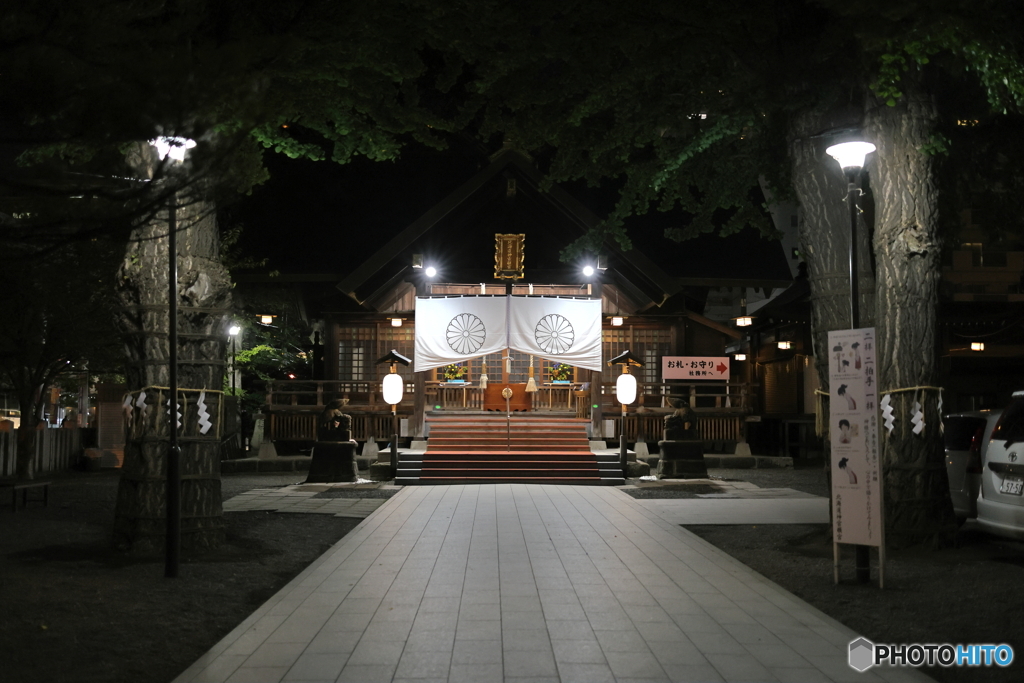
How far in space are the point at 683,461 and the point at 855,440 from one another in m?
11.7

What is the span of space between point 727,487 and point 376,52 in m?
12.1

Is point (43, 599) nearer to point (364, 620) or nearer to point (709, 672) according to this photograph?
point (364, 620)

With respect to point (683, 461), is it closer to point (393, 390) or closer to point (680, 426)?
point (680, 426)

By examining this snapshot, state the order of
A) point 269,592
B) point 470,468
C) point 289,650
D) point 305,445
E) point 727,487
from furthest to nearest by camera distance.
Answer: point 305,445
point 470,468
point 727,487
point 269,592
point 289,650

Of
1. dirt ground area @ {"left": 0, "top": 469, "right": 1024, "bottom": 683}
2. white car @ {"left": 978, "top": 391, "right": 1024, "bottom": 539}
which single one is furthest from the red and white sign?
white car @ {"left": 978, "top": 391, "right": 1024, "bottom": 539}

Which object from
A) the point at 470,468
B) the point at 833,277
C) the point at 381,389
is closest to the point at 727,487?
the point at 470,468

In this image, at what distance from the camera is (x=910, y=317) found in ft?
32.7

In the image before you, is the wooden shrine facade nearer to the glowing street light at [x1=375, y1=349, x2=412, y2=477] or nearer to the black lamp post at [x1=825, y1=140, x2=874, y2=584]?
the glowing street light at [x1=375, y1=349, x2=412, y2=477]

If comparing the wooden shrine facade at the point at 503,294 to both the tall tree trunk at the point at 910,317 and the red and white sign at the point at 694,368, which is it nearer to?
the red and white sign at the point at 694,368

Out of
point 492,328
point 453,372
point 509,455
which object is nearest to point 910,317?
point 509,455

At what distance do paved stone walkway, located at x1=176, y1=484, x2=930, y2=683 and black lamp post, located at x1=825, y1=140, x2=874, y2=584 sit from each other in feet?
3.05

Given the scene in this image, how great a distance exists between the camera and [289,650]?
233 inches

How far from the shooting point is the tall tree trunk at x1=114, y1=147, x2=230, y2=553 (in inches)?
380

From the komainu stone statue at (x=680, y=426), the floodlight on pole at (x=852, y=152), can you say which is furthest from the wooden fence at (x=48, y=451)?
the floodlight on pole at (x=852, y=152)
